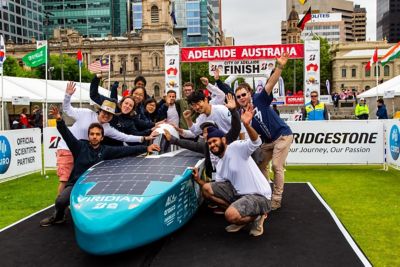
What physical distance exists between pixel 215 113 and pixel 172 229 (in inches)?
86.8

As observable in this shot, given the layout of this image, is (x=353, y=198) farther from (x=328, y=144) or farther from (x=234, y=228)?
(x=328, y=144)

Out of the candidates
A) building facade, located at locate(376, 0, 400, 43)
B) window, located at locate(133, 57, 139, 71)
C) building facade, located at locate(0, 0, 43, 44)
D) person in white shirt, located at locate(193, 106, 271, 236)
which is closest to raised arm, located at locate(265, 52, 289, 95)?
person in white shirt, located at locate(193, 106, 271, 236)

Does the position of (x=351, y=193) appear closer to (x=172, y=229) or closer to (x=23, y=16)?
(x=172, y=229)

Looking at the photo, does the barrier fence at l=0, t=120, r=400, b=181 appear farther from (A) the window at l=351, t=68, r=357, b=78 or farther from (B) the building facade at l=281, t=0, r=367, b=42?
(B) the building facade at l=281, t=0, r=367, b=42

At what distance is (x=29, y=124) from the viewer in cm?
2292

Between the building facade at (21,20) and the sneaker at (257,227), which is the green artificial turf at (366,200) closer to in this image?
the sneaker at (257,227)

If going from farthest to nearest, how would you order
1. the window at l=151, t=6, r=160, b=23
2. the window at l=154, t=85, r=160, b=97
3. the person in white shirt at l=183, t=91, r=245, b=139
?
1. the window at l=154, t=85, r=160, b=97
2. the window at l=151, t=6, r=160, b=23
3. the person in white shirt at l=183, t=91, r=245, b=139

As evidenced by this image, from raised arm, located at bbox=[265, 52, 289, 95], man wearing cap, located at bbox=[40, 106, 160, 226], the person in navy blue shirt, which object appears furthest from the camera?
the person in navy blue shirt

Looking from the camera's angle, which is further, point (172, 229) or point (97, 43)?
point (97, 43)

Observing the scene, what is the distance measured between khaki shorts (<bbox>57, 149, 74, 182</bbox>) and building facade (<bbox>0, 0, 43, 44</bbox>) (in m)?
90.6

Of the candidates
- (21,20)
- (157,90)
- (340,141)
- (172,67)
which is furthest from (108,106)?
(21,20)

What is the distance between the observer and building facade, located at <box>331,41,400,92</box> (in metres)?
83.5

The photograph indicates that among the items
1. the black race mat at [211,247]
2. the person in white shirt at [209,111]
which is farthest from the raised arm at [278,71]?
the black race mat at [211,247]

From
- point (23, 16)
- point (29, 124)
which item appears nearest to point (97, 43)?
point (23, 16)
